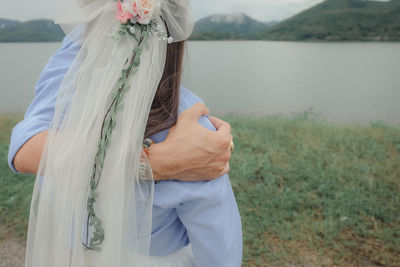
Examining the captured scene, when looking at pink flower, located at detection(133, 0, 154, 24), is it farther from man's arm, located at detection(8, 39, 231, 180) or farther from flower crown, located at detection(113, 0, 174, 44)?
man's arm, located at detection(8, 39, 231, 180)

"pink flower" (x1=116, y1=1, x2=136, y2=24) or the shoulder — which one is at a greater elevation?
"pink flower" (x1=116, y1=1, x2=136, y2=24)

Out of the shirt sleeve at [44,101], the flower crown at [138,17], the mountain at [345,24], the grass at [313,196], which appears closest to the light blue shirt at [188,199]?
the shirt sleeve at [44,101]

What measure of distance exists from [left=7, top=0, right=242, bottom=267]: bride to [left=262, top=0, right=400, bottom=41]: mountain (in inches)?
198

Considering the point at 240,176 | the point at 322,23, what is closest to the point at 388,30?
the point at 322,23

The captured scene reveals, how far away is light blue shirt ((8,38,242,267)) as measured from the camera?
950 mm

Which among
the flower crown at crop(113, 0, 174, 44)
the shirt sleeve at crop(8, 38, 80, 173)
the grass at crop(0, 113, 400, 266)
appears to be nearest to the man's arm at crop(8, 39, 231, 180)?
the shirt sleeve at crop(8, 38, 80, 173)

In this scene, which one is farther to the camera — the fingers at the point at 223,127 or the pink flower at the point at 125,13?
the fingers at the point at 223,127

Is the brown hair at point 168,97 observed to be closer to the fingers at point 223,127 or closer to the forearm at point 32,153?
the fingers at point 223,127

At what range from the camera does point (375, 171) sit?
303cm

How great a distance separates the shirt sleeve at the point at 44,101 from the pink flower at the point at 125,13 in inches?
9.7

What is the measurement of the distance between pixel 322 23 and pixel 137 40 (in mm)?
5465

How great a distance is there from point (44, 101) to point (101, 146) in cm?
29

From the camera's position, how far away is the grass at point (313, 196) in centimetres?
232

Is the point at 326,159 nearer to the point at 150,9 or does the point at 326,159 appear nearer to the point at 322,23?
the point at 150,9
